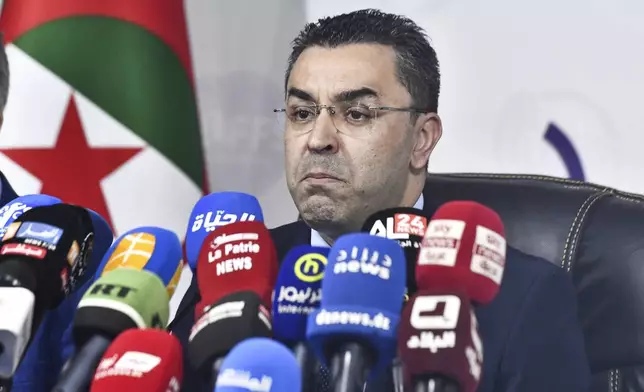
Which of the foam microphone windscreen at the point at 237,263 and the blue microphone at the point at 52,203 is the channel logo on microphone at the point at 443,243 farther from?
the blue microphone at the point at 52,203

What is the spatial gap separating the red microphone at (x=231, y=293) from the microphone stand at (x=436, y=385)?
167 mm

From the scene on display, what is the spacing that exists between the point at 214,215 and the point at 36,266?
1.21 feet

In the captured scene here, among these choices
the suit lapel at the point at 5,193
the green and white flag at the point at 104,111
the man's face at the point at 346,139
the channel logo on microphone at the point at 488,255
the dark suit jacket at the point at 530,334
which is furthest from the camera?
the green and white flag at the point at 104,111

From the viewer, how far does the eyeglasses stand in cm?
148

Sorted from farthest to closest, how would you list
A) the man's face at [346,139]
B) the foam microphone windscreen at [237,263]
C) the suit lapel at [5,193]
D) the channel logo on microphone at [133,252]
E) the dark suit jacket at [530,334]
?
the suit lapel at [5,193] < the man's face at [346,139] < the dark suit jacket at [530,334] < the channel logo on microphone at [133,252] < the foam microphone windscreen at [237,263]

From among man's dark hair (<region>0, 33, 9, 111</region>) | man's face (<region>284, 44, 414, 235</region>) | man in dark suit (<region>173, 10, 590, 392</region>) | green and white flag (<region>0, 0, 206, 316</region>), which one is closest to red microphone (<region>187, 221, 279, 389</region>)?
man in dark suit (<region>173, 10, 590, 392</region>)

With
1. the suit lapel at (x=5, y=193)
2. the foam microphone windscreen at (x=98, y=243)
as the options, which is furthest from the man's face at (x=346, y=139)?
the suit lapel at (x=5, y=193)

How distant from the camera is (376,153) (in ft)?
4.97

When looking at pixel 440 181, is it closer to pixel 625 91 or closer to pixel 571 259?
pixel 571 259

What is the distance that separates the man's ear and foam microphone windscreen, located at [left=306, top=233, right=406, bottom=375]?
783 millimetres

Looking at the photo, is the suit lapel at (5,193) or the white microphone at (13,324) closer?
the white microphone at (13,324)

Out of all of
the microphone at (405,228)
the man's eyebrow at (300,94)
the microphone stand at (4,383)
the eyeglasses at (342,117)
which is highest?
the man's eyebrow at (300,94)

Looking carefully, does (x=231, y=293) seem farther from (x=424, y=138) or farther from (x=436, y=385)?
(x=424, y=138)

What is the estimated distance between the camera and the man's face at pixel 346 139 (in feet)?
4.76
